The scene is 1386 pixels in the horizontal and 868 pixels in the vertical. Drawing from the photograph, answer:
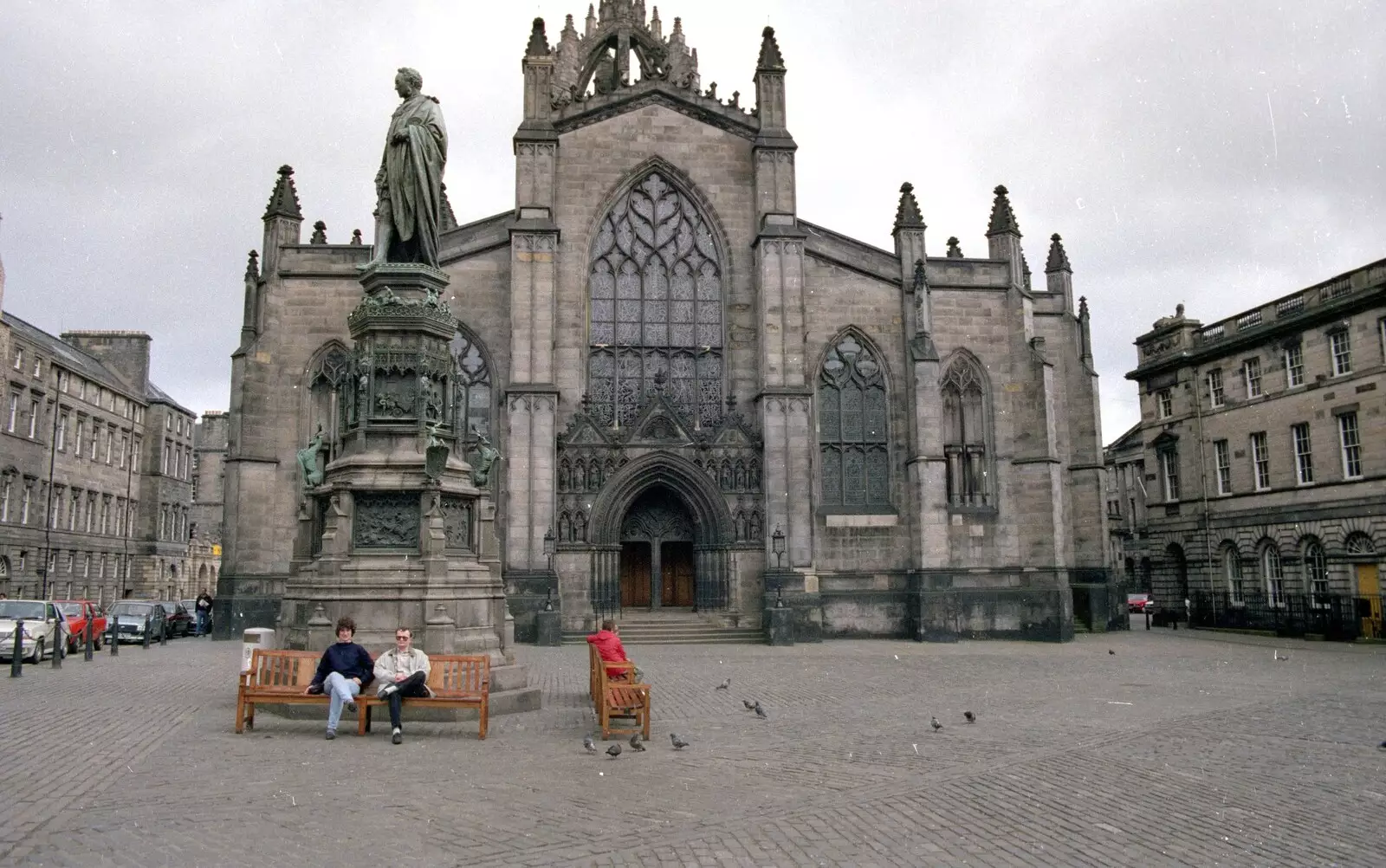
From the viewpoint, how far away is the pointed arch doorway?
30625 millimetres

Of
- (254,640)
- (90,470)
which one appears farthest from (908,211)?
(90,470)

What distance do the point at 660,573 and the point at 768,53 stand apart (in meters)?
16.3

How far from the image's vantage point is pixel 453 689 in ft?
38.7

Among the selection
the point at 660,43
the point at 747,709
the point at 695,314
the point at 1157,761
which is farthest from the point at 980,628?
the point at 660,43

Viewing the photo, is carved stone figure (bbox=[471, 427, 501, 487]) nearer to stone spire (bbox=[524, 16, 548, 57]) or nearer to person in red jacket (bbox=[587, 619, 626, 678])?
person in red jacket (bbox=[587, 619, 626, 678])

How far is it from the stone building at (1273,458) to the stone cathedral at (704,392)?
260 inches

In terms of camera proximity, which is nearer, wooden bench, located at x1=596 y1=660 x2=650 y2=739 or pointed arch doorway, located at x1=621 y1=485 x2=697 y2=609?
wooden bench, located at x1=596 y1=660 x2=650 y2=739

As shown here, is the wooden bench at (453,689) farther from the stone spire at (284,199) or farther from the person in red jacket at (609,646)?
the stone spire at (284,199)

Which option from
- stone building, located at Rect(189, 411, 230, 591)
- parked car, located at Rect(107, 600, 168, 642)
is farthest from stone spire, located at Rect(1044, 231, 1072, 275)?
stone building, located at Rect(189, 411, 230, 591)

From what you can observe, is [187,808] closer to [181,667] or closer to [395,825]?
[395,825]

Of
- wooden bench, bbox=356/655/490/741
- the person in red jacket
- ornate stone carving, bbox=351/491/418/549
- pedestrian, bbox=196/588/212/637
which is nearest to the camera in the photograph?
wooden bench, bbox=356/655/490/741

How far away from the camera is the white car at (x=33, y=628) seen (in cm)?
2117

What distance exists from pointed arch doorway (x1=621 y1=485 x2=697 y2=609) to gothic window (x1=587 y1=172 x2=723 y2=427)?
2669 mm

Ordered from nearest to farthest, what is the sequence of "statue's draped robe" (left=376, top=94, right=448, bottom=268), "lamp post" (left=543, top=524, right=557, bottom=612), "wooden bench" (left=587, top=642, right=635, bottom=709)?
"wooden bench" (left=587, top=642, right=635, bottom=709), "statue's draped robe" (left=376, top=94, right=448, bottom=268), "lamp post" (left=543, top=524, right=557, bottom=612)
